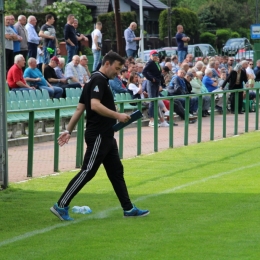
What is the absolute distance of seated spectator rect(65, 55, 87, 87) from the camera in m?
24.3

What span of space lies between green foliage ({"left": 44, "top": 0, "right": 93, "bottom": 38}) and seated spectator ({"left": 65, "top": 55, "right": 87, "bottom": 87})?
1062 inches

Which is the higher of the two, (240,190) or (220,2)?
(220,2)

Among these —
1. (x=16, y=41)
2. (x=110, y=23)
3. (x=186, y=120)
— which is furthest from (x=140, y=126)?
(x=110, y=23)

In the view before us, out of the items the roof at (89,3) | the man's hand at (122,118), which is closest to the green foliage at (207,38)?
the roof at (89,3)

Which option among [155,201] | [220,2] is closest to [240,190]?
[155,201]

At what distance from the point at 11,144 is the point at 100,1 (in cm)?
6814

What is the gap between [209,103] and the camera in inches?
820

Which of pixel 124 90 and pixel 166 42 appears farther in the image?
pixel 166 42

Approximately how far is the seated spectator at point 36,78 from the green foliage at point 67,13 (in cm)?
2901

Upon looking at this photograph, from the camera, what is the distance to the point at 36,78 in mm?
22094

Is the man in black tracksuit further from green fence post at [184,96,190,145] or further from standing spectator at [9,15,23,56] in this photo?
standing spectator at [9,15,23,56]

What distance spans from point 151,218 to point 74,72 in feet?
49.4

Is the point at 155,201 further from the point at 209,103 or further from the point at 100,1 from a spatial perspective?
the point at 100,1

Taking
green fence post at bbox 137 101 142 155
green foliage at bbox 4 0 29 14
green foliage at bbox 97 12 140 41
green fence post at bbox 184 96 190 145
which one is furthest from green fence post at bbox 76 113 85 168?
green foliage at bbox 4 0 29 14
